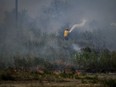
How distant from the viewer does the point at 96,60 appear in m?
71.8

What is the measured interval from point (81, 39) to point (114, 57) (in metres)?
9.64

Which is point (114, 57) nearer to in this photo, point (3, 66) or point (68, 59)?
point (68, 59)

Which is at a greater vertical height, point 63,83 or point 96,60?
point 96,60

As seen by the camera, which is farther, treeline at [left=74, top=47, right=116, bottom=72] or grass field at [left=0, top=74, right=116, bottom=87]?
treeline at [left=74, top=47, right=116, bottom=72]

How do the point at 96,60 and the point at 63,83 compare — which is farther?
the point at 96,60

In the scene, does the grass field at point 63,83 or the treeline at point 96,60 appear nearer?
the grass field at point 63,83

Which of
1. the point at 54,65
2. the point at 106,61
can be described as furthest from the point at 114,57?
the point at 54,65

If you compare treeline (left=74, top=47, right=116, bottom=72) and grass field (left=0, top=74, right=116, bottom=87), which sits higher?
treeline (left=74, top=47, right=116, bottom=72)

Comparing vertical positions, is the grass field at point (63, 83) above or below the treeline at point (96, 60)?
below

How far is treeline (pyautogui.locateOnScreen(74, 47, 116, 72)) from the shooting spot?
67562 millimetres

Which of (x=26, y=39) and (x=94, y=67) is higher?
(x=26, y=39)

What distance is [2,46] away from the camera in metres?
67.5

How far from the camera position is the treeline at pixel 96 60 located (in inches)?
2660

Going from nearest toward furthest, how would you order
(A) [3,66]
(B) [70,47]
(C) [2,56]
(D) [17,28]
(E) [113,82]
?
1. (E) [113,82]
2. (A) [3,66]
3. (C) [2,56]
4. (D) [17,28]
5. (B) [70,47]
